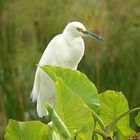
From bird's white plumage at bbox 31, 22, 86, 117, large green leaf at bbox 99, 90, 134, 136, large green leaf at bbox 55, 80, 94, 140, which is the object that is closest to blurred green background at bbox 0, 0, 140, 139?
bird's white plumage at bbox 31, 22, 86, 117

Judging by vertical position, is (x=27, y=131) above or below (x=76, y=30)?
above

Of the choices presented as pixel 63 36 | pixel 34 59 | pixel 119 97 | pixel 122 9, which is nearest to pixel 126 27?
pixel 122 9

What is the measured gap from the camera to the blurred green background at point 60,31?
456 centimetres

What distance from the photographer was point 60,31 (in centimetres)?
477

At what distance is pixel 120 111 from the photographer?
102 centimetres

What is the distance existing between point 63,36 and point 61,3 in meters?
1.75

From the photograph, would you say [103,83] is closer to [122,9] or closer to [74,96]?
[122,9]

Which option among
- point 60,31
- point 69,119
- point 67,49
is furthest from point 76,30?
point 69,119

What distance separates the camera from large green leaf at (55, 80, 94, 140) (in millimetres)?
902

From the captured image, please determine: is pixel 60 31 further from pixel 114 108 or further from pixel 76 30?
pixel 114 108

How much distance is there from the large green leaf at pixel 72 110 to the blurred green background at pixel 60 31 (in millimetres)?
3514

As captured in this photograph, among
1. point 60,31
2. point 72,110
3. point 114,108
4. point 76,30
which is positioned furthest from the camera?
point 60,31

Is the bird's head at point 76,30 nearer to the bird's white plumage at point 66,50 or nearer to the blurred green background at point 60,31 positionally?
the bird's white plumage at point 66,50

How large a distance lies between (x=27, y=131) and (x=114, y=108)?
0.16 metres
